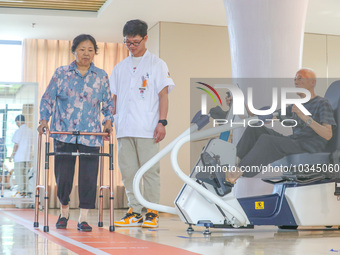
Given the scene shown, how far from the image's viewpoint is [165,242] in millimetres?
3256

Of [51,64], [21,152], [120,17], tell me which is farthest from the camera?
[51,64]

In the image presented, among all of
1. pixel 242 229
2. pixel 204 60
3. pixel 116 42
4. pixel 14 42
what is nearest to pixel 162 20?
pixel 204 60

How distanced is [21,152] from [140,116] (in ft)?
14.2

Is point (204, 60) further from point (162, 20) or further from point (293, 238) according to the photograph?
point (293, 238)

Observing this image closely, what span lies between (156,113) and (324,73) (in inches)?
188

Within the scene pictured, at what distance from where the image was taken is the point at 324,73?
8453 mm

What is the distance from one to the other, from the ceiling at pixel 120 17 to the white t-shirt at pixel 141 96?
265 cm

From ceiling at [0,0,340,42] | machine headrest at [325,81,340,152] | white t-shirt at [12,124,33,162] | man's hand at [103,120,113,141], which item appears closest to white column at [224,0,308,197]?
machine headrest at [325,81,340,152]

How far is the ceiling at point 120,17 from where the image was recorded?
23.0 ft

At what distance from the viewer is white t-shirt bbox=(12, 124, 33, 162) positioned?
8.18 m

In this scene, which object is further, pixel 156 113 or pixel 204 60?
pixel 204 60

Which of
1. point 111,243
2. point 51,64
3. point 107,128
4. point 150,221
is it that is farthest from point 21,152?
point 111,243

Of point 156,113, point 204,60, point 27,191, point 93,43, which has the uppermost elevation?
point 204,60

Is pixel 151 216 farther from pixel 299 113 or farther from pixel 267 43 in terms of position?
pixel 267 43
